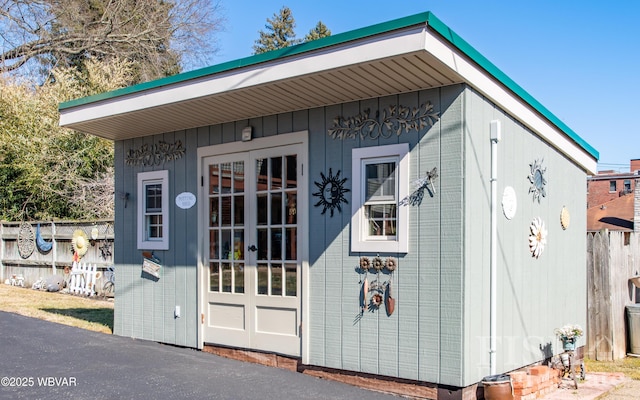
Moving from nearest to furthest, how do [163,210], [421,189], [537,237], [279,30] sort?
[421,189]
[537,237]
[163,210]
[279,30]

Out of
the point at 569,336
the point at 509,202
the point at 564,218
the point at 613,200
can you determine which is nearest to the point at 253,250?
the point at 509,202

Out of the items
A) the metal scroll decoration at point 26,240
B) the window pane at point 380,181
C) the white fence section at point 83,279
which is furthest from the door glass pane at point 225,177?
the metal scroll decoration at point 26,240

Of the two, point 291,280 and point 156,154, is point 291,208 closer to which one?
point 291,280

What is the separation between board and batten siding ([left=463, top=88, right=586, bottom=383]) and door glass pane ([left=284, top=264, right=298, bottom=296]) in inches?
72.3

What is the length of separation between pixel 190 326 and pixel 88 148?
10.3m

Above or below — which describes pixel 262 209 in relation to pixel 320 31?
below

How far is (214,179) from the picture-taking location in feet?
23.1

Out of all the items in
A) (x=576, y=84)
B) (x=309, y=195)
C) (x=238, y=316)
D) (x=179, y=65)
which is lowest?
(x=238, y=316)

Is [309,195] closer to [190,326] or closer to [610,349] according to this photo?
[190,326]

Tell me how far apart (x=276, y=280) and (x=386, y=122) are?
2.02 meters

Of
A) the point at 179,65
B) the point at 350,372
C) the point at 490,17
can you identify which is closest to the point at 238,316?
the point at 350,372

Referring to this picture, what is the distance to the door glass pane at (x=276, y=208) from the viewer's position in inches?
251

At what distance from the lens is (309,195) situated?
6.09m

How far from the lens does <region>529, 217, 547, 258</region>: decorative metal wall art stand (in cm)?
619
